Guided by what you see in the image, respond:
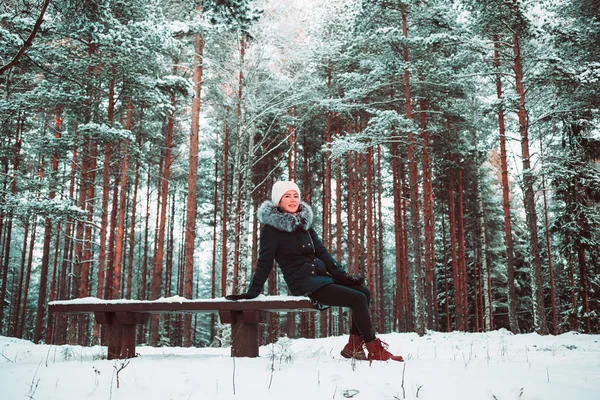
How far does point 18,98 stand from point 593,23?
18.0 m

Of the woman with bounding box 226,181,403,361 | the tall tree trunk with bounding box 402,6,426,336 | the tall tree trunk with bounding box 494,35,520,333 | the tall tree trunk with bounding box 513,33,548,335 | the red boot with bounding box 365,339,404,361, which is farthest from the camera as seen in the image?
the tall tree trunk with bounding box 402,6,426,336

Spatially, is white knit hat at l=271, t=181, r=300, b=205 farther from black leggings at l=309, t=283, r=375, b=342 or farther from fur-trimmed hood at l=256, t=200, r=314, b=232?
black leggings at l=309, t=283, r=375, b=342

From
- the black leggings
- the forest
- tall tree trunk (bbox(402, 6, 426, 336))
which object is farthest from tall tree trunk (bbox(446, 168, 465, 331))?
the black leggings

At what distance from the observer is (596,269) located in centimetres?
1684

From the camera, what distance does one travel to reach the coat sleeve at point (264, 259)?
4.15 meters

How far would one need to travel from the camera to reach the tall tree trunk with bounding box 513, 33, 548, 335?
39.0 feet

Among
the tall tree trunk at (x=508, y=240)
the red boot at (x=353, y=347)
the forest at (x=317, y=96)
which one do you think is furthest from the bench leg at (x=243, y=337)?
the tall tree trunk at (x=508, y=240)

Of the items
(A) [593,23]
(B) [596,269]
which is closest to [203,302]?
(A) [593,23]

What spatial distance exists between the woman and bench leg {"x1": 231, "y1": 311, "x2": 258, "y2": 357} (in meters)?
0.30

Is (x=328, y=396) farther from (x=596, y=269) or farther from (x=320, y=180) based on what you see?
(x=320, y=180)

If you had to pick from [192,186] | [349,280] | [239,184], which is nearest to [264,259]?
[349,280]

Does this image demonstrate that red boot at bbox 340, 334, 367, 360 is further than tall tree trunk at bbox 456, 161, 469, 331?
No

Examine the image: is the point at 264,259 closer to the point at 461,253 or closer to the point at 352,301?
the point at 352,301

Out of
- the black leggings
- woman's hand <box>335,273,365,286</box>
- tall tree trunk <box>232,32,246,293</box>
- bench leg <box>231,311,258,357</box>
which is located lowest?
bench leg <box>231,311,258,357</box>
